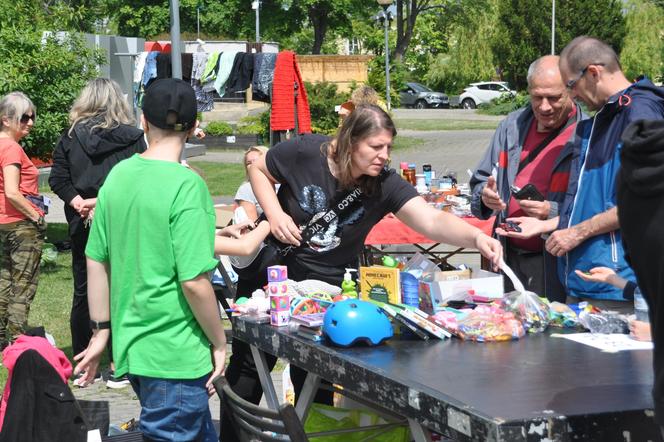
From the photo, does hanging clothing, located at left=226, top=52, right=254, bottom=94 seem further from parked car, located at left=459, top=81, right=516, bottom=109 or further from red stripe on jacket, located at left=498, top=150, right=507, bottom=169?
parked car, located at left=459, top=81, right=516, bottom=109

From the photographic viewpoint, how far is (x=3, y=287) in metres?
7.22

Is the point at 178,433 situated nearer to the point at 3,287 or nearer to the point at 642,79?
the point at 642,79

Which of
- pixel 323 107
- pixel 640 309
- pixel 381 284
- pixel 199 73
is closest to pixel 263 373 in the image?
pixel 381 284

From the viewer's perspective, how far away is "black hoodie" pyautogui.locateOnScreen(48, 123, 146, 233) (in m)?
6.22

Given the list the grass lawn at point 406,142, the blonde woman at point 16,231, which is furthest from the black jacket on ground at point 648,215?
the grass lawn at point 406,142

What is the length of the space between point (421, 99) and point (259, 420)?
4891 centimetres

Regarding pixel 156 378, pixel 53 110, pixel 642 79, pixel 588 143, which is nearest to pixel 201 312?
pixel 156 378

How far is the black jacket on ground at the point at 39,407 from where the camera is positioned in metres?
3.64

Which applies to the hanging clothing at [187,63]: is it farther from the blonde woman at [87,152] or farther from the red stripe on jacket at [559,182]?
the red stripe on jacket at [559,182]

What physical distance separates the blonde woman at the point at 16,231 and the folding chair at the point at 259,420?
4.07 meters

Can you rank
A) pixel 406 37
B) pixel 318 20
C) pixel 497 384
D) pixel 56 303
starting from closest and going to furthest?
pixel 497 384, pixel 56 303, pixel 318 20, pixel 406 37

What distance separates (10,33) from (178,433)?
7.94 meters

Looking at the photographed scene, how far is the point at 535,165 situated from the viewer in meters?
4.91

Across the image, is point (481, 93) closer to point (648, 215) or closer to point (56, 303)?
point (56, 303)
